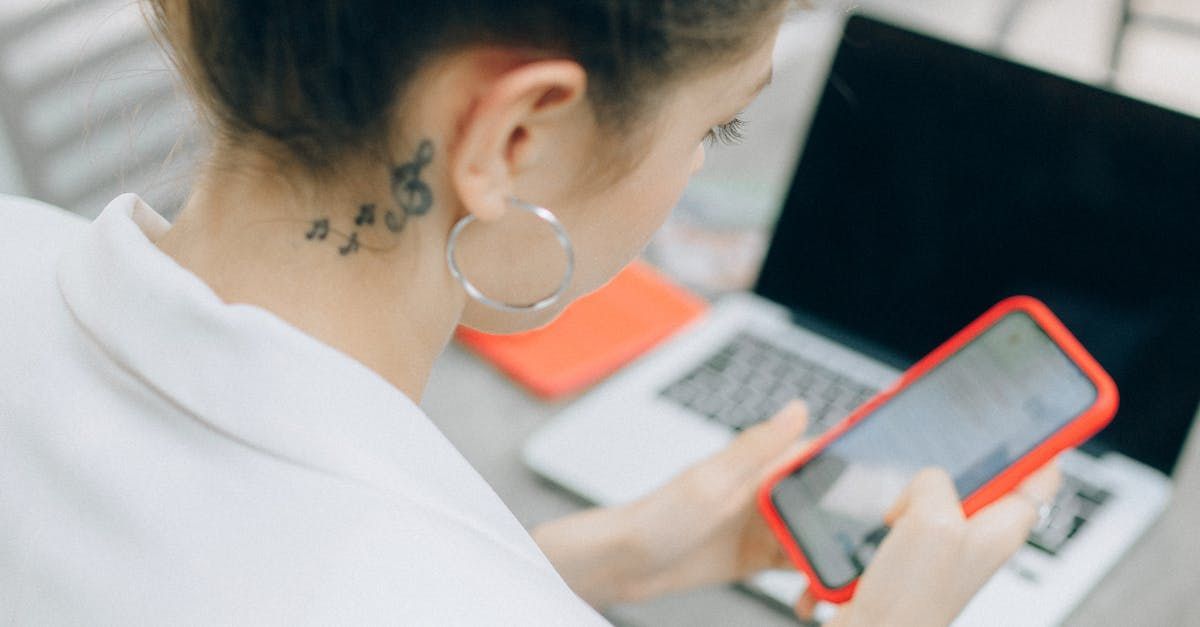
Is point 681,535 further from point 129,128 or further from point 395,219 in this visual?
point 129,128

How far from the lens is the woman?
391mm

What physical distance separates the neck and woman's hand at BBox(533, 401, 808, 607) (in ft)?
0.94

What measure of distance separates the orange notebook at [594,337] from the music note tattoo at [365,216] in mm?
447

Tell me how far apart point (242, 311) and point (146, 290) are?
4 centimetres

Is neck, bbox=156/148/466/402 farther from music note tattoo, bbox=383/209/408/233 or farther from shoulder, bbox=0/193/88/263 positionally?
shoulder, bbox=0/193/88/263

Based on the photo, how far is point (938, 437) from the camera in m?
0.70

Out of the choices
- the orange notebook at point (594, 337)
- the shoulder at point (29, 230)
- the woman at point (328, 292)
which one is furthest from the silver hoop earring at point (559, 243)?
the orange notebook at point (594, 337)

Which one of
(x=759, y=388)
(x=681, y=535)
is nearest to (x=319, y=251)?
(x=681, y=535)

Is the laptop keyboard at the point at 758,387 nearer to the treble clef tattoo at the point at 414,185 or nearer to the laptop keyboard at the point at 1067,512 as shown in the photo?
the laptop keyboard at the point at 1067,512

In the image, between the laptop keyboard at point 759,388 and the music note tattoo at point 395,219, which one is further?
the laptop keyboard at point 759,388

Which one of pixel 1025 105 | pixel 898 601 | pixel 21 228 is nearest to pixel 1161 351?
pixel 1025 105

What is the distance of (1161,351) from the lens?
2.51 feet

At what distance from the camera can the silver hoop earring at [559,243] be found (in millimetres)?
457

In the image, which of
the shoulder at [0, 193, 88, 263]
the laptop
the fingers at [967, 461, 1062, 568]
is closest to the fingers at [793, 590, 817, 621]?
the laptop
